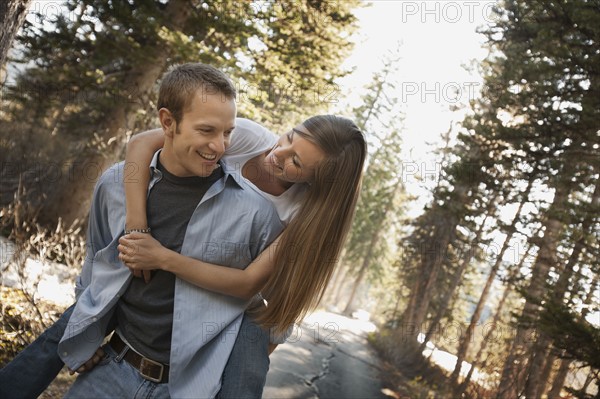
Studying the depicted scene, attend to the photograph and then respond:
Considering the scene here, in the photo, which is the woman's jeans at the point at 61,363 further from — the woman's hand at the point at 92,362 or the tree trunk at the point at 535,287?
the tree trunk at the point at 535,287

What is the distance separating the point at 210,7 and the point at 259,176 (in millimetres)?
8647

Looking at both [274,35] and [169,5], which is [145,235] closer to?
[169,5]

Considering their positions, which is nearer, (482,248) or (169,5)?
(169,5)

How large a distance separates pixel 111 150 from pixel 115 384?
384 inches

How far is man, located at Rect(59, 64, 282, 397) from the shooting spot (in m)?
2.35

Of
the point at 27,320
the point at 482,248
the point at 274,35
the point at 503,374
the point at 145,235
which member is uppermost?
the point at 274,35

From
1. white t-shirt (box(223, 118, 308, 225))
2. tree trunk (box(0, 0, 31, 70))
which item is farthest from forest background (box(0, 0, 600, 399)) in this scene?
white t-shirt (box(223, 118, 308, 225))

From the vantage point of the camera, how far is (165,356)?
2.37 m

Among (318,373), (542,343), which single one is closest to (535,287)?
(542,343)

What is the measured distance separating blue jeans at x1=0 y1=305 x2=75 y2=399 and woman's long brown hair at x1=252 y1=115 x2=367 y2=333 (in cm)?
98

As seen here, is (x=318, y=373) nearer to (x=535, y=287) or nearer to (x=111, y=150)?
(x=535, y=287)

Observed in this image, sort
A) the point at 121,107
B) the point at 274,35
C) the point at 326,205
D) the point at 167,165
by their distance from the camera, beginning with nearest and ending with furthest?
the point at 167,165 → the point at 326,205 → the point at 121,107 → the point at 274,35

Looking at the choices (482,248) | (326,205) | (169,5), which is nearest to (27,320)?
(326,205)

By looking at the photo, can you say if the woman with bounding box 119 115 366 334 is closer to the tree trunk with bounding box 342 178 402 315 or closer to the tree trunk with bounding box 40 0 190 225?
the tree trunk with bounding box 40 0 190 225
